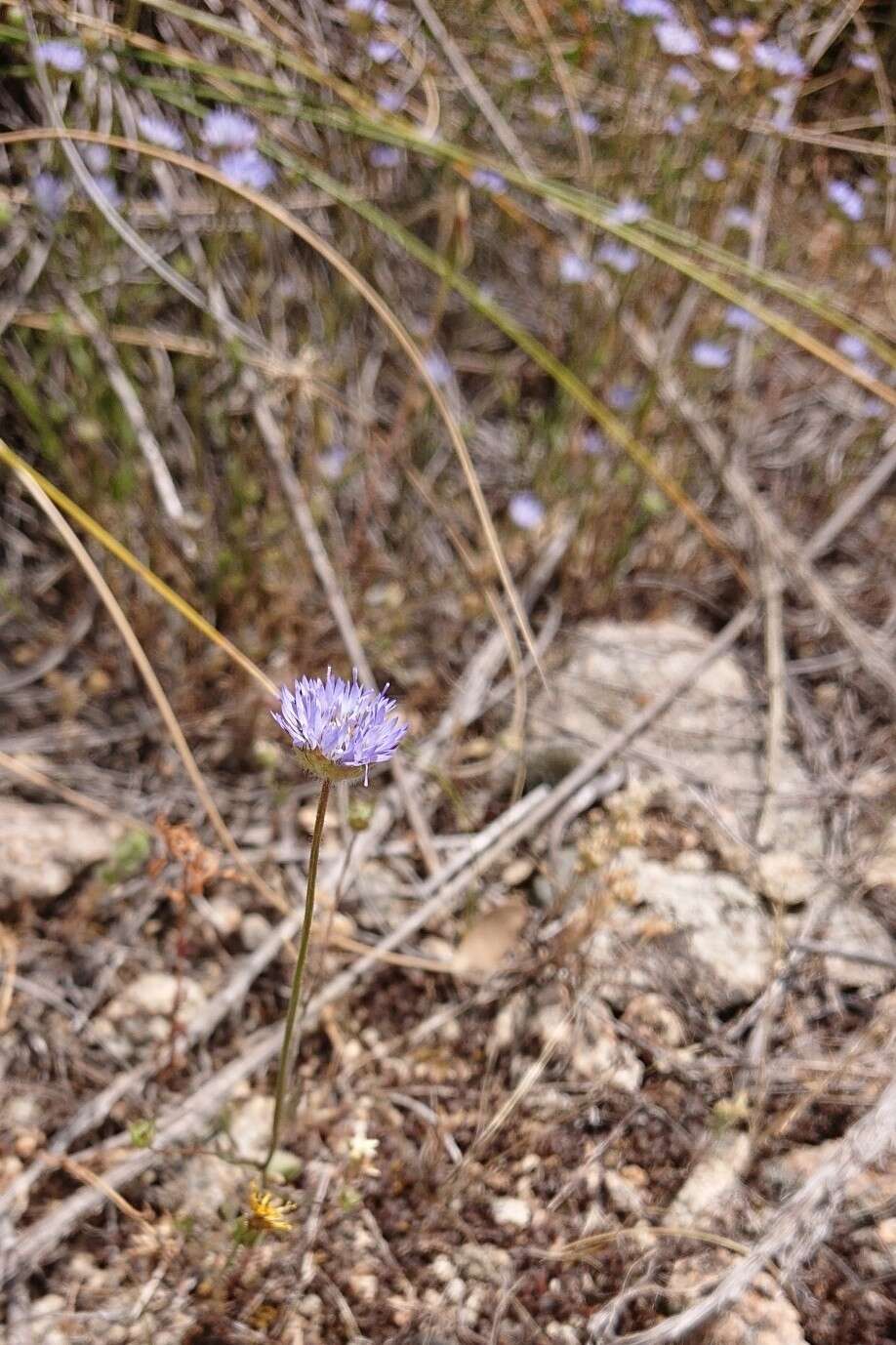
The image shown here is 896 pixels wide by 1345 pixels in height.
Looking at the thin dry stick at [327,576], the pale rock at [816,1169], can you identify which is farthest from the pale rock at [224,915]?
the pale rock at [816,1169]

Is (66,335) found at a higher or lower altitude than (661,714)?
higher

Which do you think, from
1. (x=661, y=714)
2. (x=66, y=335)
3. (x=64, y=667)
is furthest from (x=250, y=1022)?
(x=66, y=335)

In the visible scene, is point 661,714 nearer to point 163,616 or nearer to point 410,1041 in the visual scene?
point 410,1041

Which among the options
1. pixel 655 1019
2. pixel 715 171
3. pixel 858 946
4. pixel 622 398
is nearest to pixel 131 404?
pixel 622 398

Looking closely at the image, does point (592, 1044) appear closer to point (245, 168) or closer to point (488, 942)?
point (488, 942)

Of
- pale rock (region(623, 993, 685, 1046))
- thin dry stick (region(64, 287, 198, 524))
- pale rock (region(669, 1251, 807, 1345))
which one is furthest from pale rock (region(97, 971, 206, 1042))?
thin dry stick (region(64, 287, 198, 524))

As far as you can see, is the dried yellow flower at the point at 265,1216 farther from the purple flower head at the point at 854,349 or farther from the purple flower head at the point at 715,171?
the purple flower head at the point at 854,349
